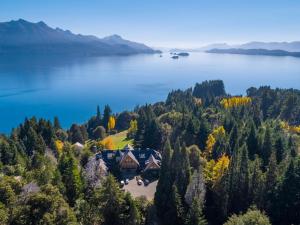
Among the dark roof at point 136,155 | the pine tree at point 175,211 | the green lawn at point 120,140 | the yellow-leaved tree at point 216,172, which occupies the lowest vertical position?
the green lawn at point 120,140

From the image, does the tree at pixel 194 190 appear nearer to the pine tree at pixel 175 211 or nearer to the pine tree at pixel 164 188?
the pine tree at pixel 175 211

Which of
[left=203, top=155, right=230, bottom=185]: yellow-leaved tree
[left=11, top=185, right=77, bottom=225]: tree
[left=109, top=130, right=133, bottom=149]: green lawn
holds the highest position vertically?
[left=11, top=185, right=77, bottom=225]: tree

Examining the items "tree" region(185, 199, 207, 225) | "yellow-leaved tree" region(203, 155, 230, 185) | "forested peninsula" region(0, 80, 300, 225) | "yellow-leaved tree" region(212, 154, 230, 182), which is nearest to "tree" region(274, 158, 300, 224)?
"forested peninsula" region(0, 80, 300, 225)

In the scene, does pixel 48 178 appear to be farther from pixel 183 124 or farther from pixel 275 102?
pixel 275 102

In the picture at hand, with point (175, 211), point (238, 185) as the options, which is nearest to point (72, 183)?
point (175, 211)

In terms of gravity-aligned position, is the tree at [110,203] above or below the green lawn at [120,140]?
above

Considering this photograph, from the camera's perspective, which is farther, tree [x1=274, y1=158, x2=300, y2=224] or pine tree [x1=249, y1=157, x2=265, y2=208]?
pine tree [x1=249, y1=157, x2=265, y2=208]

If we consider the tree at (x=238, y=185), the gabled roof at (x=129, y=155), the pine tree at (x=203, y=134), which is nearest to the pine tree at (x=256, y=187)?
the tree at (x=238, y=185)

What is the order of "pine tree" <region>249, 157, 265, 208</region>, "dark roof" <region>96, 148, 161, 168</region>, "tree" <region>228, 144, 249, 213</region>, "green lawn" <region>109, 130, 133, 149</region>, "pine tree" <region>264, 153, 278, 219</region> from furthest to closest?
"green lawn" <region>109, 130, 133, 149</region>, "dark roof" <region>96, 148, 161, 168</region>, "tree" <region>228, 144, 249, 213</region>, "pine tree" <region>249, 157, 265, 208</region>, "pine tree" <region>264, 153, 278, 219</region>

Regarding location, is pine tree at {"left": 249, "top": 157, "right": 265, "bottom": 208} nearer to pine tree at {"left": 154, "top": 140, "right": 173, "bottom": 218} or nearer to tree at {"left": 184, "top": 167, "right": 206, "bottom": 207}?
tree at {"left": 184, "top": 167, "right": 206, "bottom": 207}

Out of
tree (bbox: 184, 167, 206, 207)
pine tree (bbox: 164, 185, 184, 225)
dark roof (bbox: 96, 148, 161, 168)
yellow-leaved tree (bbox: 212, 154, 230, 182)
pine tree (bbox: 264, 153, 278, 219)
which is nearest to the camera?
pine tree (bbox: 264, 153, 278, 219)

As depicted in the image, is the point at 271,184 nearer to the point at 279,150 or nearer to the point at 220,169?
the point at 220,169
